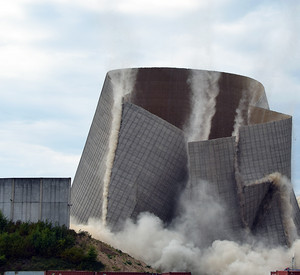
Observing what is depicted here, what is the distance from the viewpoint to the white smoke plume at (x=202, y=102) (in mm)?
72125

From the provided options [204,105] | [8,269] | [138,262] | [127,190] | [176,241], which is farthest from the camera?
[204,105]

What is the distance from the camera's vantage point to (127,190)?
2670 inches

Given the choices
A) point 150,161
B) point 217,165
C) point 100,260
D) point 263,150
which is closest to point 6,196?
point 100,260

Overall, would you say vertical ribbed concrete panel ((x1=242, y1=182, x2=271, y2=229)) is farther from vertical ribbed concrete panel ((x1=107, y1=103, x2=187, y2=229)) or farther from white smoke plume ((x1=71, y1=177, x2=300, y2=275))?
vertical ribbed concrete panel ((x1=107, y1=103, x2=187, y2=229))

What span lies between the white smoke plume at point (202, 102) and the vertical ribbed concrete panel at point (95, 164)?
707cm

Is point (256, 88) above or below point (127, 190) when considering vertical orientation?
above

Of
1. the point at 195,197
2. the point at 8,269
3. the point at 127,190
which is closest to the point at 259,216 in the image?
the point at 195,197

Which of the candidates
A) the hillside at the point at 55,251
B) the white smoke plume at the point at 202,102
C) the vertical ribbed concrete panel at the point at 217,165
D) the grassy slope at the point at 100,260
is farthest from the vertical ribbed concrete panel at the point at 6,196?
the white smoke plume at the point at 202,102

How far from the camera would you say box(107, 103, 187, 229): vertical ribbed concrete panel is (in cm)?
6831

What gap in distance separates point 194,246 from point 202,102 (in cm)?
1374

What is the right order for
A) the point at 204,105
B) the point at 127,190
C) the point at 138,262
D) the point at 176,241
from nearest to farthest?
the point at 138,262 < the point at 176,241 < the point at 127,190 < the point at 204,105

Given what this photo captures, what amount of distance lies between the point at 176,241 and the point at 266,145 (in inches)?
426

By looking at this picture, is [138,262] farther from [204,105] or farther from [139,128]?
[204,105]

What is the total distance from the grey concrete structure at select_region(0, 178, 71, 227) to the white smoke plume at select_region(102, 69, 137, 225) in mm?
6107
